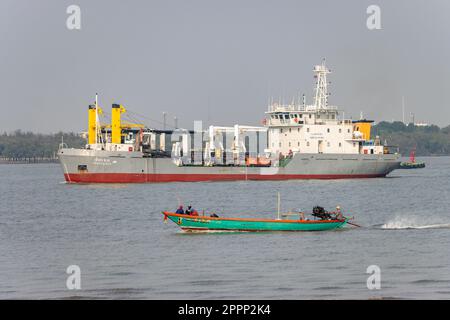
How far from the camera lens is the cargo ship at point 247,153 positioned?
8600 centimetres

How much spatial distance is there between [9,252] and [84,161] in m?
47.9

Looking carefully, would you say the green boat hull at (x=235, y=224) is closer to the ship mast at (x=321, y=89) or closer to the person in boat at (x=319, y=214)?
the person in boat at (x=319, y=214)

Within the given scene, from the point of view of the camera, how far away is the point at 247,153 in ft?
323

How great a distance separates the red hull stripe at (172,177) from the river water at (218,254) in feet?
67.6

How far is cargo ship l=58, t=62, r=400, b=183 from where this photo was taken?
8600cm

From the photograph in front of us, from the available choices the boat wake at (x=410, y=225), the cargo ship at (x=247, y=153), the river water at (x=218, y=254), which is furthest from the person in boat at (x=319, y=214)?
the cargo ship at (x=247, y=153)

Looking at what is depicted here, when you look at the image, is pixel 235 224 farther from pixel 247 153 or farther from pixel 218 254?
pixel 247 153

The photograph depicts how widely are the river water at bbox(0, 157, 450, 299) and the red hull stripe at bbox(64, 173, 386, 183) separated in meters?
20.6

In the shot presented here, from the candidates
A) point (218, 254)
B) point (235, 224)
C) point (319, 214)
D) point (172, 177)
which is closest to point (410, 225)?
point (319, 214)

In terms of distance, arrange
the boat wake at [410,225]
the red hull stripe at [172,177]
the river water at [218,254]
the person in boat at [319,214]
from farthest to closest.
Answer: the red hull stripe at [172,177], the boat wake at [410,225], the person in boat at [319,214], the river water at [218,254]

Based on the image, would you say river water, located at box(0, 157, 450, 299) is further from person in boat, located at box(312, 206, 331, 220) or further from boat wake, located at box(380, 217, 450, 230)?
person in boat, located at box(312, 206, 331, 220)

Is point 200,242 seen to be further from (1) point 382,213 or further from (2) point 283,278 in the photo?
(1) point 382,213

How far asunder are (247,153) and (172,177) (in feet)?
42.7
